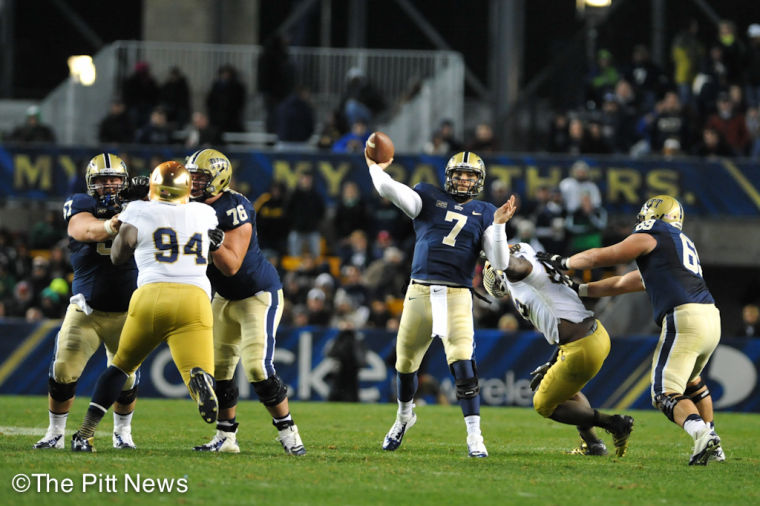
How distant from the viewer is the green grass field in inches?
269

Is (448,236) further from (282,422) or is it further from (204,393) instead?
(204,393)

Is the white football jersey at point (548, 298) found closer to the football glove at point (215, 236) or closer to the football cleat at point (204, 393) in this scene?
the football glove at point (215, 236)

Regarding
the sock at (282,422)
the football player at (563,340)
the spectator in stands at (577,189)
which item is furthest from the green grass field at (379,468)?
the spectator in stands at (577,189)

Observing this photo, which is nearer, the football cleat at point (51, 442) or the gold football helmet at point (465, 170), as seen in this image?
the football cleat at point (51, 442)

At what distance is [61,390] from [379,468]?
2248 millimetres

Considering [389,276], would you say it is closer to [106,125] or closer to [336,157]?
[336,157]

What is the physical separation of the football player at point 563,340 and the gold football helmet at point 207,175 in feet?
6.69

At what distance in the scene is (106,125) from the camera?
19547mm

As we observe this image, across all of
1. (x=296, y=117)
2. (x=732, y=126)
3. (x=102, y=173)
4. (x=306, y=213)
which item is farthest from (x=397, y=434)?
(x=732, y=126)

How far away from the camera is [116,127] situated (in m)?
19.6

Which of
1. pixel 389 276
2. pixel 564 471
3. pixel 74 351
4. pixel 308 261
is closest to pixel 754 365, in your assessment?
pixel 389 276

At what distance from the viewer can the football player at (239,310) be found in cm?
844

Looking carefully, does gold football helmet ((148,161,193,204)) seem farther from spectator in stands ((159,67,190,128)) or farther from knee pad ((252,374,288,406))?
spectator in stands ((159,67,190,128))

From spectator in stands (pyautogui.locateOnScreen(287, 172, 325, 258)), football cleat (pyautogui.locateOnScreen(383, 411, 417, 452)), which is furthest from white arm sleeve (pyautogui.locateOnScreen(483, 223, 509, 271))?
spectator in stands (pyautogui.locateOnScreen(287, 172, 325, 258))
